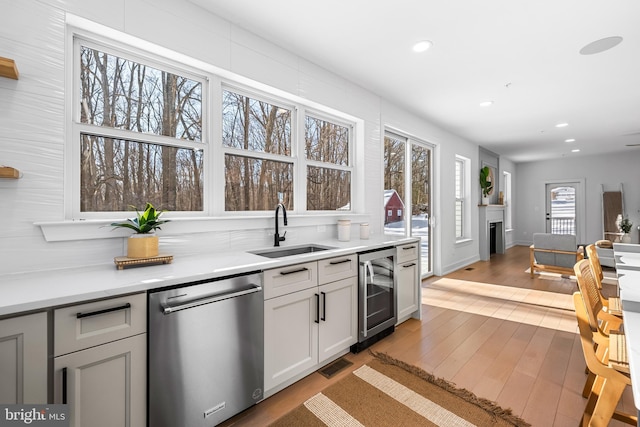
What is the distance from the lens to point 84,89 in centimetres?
179

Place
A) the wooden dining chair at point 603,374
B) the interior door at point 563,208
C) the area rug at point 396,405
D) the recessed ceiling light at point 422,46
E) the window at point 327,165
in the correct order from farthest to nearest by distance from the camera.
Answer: the interior door at point 563,208
the window at point 327,165
the recessed ceiling light at point 422,46
the area rug at point 396,405
the wooden dining chair at point 603,374

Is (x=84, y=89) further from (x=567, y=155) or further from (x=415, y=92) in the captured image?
(x=567, y=155)

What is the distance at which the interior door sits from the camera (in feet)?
27.4

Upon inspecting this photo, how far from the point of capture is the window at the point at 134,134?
179cm

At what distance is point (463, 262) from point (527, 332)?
3.14 metres

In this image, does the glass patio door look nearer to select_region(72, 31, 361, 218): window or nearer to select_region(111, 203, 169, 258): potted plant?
select_region(72, 31, 361, 218): window

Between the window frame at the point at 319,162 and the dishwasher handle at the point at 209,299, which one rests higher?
the window frame at the point at 319,162

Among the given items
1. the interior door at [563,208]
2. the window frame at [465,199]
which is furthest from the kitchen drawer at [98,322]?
the interior door at [563,208]

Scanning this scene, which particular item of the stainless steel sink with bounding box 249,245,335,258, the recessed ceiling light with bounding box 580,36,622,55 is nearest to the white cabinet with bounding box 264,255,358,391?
the stainless steel sink with bounding box 249,245,335,258

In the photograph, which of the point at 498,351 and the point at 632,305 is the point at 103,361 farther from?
the point at 498,351

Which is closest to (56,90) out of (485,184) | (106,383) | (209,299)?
(209,299)

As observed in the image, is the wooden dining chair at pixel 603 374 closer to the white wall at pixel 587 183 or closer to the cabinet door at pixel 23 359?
the cabinet door at pixel 23 359

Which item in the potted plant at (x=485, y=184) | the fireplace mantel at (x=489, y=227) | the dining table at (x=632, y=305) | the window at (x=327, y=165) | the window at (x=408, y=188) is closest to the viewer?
the dining table at (x=632, y=305)

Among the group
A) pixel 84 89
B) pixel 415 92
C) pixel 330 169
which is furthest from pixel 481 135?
pixel 84 89
